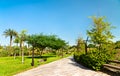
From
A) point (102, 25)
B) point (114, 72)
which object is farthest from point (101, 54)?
point (102, 25)

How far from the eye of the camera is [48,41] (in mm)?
47250

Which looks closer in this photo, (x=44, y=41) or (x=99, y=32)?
(x=99, y=32)

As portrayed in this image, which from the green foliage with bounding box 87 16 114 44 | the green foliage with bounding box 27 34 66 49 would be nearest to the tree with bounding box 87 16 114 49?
the green foliage with bounding box 87 16 114 44

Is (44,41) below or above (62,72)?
above

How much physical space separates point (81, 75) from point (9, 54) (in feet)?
182

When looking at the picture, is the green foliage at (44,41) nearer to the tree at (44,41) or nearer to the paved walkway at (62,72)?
the tree at (44,41)

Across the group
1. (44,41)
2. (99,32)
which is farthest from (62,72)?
(44,41)

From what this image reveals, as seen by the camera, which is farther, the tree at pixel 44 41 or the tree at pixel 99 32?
the tree at pixel 44 41

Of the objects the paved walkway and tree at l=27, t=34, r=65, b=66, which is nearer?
the paved walkway

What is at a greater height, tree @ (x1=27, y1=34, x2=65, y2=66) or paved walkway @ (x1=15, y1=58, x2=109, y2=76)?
tree @ (x1=27, y1=34, x2=65, y2=66)

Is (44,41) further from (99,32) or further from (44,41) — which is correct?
(99,32)

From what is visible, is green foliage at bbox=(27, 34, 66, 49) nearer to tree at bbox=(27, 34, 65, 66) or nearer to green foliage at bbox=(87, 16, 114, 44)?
tree at bbox=(27, 34, 65, 66)

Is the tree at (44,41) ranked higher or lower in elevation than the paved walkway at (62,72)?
higher

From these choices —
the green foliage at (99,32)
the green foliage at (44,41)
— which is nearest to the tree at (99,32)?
the green foliage at (99,32)
